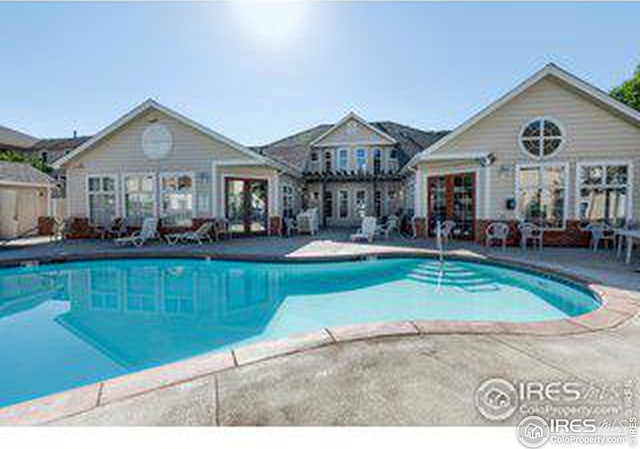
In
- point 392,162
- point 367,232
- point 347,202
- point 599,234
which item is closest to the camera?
point 599,234

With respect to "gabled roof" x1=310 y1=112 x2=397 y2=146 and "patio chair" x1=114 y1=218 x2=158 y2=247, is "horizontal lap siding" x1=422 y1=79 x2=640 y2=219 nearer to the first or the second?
"gabled roof" x1=310 y1=112 x2=397 y2=146

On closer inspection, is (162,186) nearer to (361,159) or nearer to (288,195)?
(288,195)

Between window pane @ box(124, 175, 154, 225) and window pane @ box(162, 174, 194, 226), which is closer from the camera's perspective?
window pane @ box(162, 174, 194, 226)

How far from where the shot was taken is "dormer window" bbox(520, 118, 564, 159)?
999 cm

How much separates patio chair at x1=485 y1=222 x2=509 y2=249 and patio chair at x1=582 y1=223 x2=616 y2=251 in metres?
2.22

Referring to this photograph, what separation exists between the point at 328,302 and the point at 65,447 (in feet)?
16.2

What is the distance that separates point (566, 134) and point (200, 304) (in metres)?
11.7

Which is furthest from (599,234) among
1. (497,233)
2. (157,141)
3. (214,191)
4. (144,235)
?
(157,141)

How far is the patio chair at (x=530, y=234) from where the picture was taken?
9.54 metres

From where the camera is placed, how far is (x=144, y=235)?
11750mm

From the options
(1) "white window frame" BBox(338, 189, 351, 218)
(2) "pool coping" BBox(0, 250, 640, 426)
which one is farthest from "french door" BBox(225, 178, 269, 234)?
(2) "pool coping" BBox(0, 250, 640, 426)

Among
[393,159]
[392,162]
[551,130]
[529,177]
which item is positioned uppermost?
[393,159]

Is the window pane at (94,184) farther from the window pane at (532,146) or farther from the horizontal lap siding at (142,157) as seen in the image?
the window pane at (532,146)

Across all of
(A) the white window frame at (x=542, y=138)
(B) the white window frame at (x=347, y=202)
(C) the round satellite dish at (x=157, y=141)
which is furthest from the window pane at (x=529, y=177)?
(C) the round satellite dish at (x=157, y=141)
